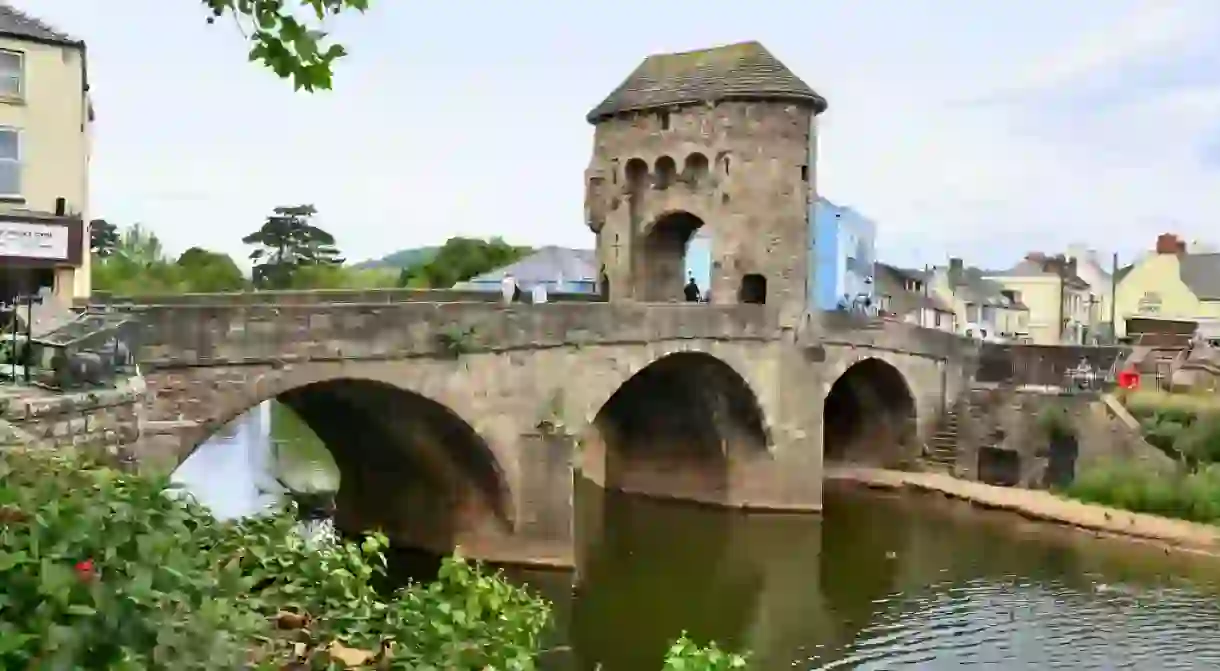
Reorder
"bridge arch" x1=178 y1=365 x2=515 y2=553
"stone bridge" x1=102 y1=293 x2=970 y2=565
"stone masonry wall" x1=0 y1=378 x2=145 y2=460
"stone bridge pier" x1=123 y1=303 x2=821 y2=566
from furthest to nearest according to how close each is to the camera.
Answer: "bridge arch" x1=178 y1=365 x2=515 y2=553, "stone bridge" x1=102 y1=293 x2=970 y2=565, "stone bridge pier" x1=123 y1=303 x2=821 y2=566, "stone masonry wall" x1=0 y1=378 x2=145 y2=460

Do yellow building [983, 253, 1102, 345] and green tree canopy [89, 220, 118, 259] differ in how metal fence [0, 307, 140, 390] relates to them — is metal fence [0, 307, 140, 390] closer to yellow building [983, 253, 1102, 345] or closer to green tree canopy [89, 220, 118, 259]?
green tree canopy [89, 220, 118, 259]

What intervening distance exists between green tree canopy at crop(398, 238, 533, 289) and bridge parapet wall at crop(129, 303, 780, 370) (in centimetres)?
4204

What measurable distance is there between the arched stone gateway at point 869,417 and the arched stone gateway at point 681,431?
19.7 feet

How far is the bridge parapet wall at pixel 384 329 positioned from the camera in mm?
16719

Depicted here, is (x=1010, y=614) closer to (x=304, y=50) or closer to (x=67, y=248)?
(x=67, y=248)

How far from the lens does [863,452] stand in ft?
125

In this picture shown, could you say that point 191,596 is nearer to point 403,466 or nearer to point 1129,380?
point 403,466

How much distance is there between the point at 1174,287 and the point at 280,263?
50198mm

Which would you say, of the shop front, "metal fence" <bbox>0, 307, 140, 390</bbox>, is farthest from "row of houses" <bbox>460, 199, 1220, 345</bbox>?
"metal fence" <bbox>0, 307, 140, 390</bbox>

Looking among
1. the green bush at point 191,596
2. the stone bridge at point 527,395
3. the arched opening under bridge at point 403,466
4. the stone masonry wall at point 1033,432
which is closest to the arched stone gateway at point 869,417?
the stone bridge at point 527,395

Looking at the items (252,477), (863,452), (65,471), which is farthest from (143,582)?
(863,452)

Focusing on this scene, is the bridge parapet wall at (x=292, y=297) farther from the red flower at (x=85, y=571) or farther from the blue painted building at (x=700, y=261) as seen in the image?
the blue painted building at (x=700, y=261)

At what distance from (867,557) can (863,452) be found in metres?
11.5

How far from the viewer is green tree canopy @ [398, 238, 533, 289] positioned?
226 feet
